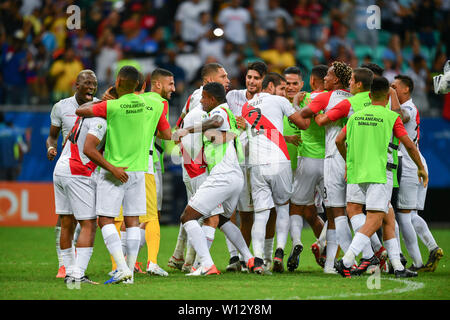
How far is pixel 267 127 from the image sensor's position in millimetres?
9406

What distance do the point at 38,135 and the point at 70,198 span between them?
29.5ft

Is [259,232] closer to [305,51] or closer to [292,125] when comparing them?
[292,125]

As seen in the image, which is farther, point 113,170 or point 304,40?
point 304,40

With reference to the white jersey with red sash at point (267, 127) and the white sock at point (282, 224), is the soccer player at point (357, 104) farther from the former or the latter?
the white sock at point (282, 224)

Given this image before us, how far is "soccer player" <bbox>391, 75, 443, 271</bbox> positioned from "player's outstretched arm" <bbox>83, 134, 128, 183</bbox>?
13.0 ft

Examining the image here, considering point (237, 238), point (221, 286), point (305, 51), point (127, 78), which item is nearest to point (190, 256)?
point (237, 238)

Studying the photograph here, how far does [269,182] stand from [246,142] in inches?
27.9

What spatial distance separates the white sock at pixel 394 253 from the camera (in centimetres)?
852

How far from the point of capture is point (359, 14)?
19.6 metres

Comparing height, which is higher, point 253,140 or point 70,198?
point 253,140

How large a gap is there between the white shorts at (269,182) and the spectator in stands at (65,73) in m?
8.47

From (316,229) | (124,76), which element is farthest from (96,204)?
(316,229)

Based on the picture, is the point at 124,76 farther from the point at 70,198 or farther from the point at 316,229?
the point at 316,229

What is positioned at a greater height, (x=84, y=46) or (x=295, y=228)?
(x=84, y=46)
